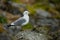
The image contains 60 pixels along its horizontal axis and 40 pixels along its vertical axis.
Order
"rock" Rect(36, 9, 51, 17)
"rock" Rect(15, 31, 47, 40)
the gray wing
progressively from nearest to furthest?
1. "rock" Rect(15, 31, 47, 40)
2. the gray wing
3. "rock" Rect(36, 9, 51, 17)

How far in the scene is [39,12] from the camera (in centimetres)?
2902

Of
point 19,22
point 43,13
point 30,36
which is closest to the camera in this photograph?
point 30,36

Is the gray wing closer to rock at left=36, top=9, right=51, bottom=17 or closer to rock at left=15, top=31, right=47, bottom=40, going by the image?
rock at left=15, top=31, right=47, bottom=40

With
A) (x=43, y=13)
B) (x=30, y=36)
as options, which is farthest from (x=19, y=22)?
(x=43, y=13)

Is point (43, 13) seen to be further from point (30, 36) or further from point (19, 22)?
point (30, 36)

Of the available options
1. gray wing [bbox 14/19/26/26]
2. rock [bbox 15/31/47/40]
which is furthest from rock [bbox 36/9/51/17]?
rock [bbox 15/31/47/40]

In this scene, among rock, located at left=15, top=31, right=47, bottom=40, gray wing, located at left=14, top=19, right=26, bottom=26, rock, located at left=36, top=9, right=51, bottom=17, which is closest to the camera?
rock, located at left=15, top=31, right=47, bottom=40

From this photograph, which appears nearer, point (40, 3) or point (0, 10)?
point (0, 10)

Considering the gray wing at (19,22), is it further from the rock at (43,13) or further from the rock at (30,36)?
the rock at (43,13)

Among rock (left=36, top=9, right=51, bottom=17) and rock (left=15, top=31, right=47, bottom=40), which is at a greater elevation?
Answer: rock (left=15, top=31, right=47, bottom=40)

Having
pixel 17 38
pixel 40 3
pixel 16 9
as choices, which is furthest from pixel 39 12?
pixel 17 38

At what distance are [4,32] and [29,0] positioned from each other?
20865 mm

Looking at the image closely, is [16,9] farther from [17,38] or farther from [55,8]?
[17,38]

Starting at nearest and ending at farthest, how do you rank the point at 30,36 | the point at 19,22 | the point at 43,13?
the point at 30,36 → the point at 19,22 → the point at 43,13
